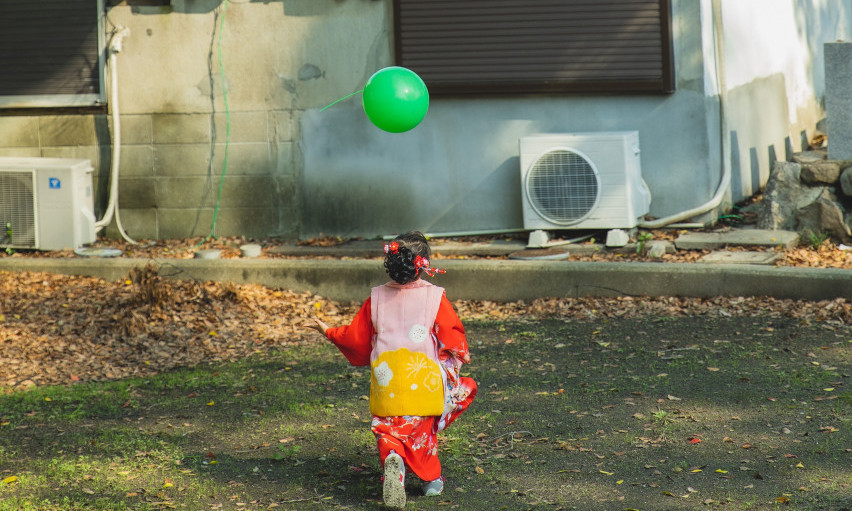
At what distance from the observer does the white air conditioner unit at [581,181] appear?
940 centimetres

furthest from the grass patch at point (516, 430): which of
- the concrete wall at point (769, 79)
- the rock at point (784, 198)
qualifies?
the concrete wall at point (769, 79)

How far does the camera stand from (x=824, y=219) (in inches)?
370

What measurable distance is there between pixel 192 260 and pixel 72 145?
8.38 feet

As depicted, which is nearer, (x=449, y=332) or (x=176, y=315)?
(x=449, y=332)

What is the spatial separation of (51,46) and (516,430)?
7236mm

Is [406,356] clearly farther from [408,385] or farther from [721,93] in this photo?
[721,93]

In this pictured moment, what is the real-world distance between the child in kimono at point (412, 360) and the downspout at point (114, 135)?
6.28 metres

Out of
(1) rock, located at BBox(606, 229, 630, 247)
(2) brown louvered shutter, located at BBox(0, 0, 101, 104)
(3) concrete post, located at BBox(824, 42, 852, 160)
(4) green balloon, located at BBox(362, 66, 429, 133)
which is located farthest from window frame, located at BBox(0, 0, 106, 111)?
(3) concrete post, located at BBox(824, 42, 852, 160)

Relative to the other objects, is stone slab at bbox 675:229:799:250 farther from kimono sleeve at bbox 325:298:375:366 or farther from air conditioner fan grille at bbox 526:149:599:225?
kimono sleeve at bbox 325:298:375:366

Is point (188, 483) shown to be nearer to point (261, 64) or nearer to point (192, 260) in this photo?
point (192, 260)

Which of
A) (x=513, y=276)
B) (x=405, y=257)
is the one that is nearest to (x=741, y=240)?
(x=513, y=276)

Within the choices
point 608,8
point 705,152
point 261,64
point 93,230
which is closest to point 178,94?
point 261,64

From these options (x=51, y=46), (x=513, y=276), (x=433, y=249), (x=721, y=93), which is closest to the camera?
(x=513, y=276)

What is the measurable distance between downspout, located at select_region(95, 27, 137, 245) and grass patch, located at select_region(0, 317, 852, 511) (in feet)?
12.4
